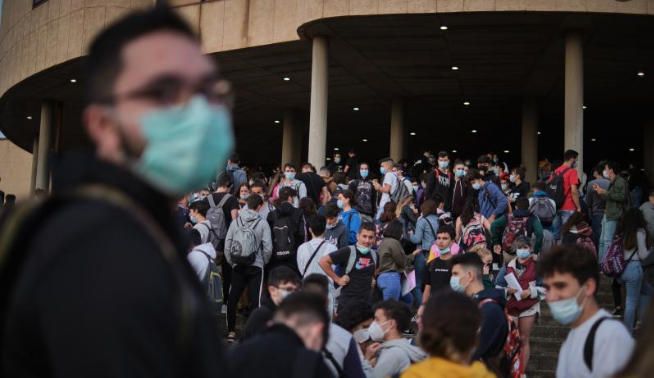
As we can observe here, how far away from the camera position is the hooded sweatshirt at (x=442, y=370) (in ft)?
14.5

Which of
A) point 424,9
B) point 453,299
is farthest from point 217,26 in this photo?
point 453,299

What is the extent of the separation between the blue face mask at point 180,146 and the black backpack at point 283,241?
35.9 ft

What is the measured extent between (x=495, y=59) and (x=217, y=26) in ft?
26.5

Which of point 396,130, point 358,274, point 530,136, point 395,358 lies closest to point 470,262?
point 395,358

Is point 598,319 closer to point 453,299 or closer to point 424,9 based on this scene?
point 453,299

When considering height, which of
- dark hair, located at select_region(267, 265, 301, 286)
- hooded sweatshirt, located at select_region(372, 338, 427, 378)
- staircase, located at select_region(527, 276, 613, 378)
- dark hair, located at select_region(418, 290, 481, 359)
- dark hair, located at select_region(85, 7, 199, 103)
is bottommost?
staircase, located at select_region(527, 276, 613, 378)

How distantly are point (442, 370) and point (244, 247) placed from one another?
26.7 ft

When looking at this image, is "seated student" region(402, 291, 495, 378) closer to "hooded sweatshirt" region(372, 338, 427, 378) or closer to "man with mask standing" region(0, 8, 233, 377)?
"hooded sweatshirt" region(372, 338, 427, 378)

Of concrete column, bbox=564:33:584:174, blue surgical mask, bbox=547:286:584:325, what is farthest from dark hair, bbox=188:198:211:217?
concrete column, bbox=564:33:584:174

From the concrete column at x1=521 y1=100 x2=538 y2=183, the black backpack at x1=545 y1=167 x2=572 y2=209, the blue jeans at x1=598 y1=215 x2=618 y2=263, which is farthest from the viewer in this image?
the concrete column at x1=521 y1=100 x2=538 y2=183

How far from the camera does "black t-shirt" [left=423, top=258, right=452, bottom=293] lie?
10977mm

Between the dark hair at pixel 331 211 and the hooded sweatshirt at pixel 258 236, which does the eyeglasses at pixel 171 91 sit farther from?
the dark hair at pixel 331 211

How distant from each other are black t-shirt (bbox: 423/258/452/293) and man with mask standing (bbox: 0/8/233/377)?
9.11m

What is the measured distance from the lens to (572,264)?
206 inches
